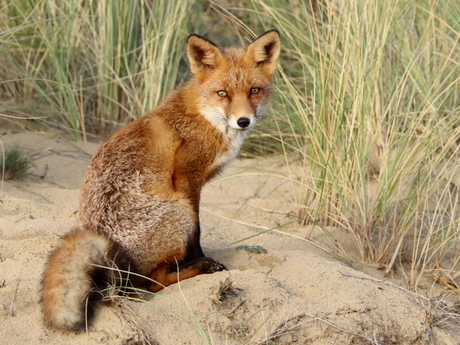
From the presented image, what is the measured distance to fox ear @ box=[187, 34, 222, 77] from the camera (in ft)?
14.4

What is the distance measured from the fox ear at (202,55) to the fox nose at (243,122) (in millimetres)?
605

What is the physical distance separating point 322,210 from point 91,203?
2339mm

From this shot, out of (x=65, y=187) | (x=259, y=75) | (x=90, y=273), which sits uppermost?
(x=259, y=75)

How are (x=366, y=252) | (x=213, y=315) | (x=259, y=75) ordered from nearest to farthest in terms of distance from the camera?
(x=213, y=315) → (x=259, y=75) → (x=366, y=252)

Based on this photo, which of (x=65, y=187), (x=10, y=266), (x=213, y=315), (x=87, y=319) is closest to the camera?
(x=87, y=319)

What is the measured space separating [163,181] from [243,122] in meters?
0.78

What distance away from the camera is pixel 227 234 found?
504cm

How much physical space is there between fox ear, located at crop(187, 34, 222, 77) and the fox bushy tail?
5.86 feet

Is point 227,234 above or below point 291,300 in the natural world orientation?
below

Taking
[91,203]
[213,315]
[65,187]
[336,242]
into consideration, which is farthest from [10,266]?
[336,242]

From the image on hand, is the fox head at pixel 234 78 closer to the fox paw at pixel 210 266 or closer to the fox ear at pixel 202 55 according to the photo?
the fox ear at pixel 202 55

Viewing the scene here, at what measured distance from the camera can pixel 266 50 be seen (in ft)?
15.2

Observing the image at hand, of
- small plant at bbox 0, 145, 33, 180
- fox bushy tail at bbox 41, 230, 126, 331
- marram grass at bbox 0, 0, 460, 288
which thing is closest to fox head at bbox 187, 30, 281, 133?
marram grass at bbox 0, 0, 460, 288

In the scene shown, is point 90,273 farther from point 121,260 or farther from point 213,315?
point 213,315
